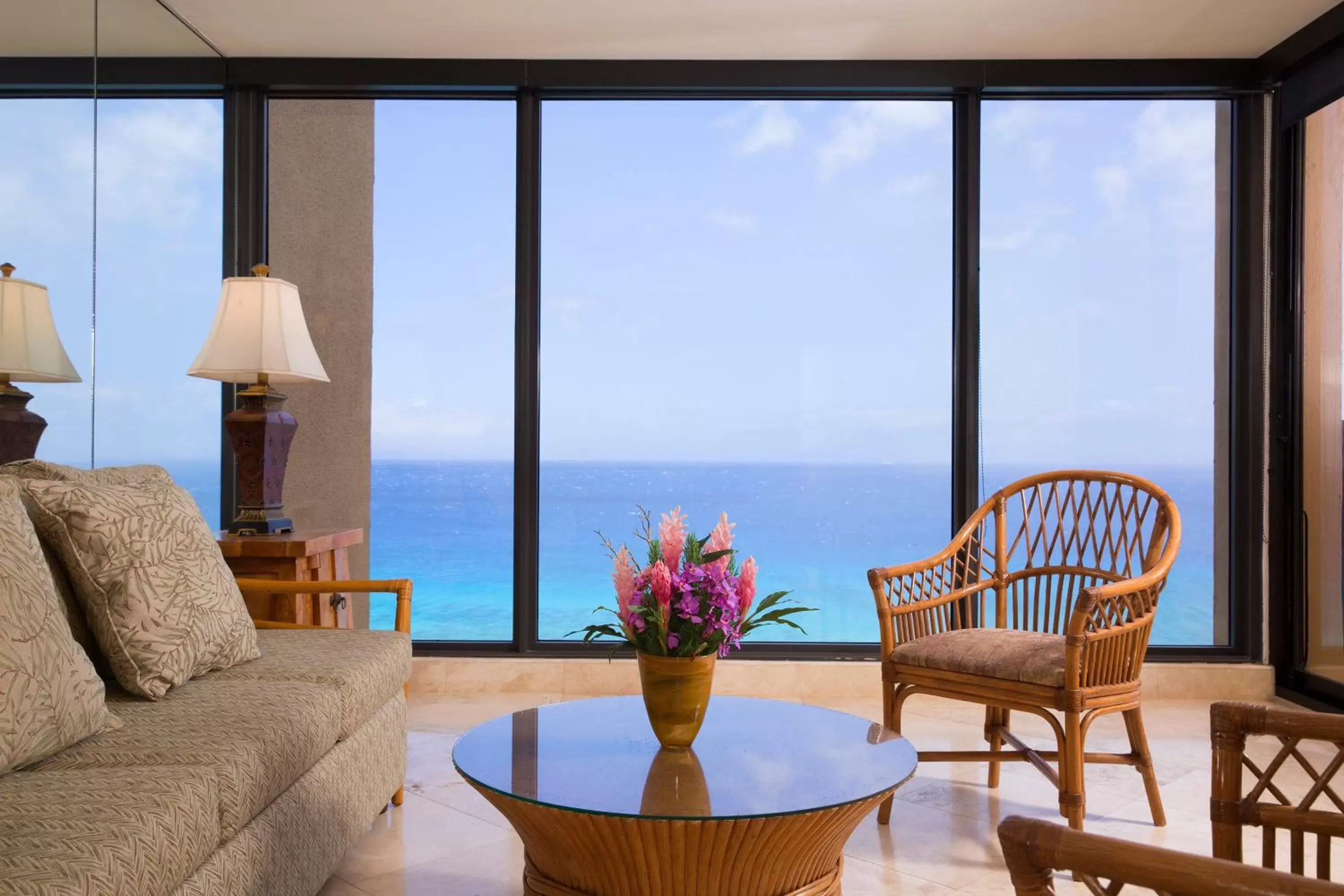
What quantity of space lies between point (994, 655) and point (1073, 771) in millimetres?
324

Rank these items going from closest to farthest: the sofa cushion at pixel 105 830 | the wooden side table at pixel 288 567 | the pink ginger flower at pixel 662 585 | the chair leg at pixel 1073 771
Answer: the sofa cushion at pixel 105 830, the pink ginger flower at pixel 662 585, the chair leg at pixel 1073 771, the wooden side table at pixel 288 567

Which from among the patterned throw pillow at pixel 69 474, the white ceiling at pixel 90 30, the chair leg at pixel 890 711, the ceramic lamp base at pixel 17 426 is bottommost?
the chair leg at pixel 890 711

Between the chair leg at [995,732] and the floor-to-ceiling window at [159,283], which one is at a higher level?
the floor-to-ceiling window at [159,283]

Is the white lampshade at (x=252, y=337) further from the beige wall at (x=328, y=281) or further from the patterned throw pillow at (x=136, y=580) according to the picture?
the patterned throw pillow at (x=136, y=580)

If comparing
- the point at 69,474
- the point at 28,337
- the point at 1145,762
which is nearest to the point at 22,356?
the point at 28,337

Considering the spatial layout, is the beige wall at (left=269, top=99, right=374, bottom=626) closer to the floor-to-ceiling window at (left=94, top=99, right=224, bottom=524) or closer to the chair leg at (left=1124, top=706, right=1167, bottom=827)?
the floor-to-ceiling window at (left=94, top=99, right=224, bottom=524)

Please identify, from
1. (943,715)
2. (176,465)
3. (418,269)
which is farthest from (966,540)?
(176,465)

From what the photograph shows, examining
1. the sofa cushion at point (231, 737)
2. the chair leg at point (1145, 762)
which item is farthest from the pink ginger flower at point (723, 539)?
the chair leg at point (1145, 762)

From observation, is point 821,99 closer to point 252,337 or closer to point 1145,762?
point 252,337

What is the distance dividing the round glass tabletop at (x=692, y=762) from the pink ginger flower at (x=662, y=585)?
0.93ft

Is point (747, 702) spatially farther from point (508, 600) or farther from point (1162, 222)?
point (1162, 222)

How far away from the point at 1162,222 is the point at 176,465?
4.09m

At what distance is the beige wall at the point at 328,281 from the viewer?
4301 millimetres

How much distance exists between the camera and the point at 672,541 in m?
1.91
